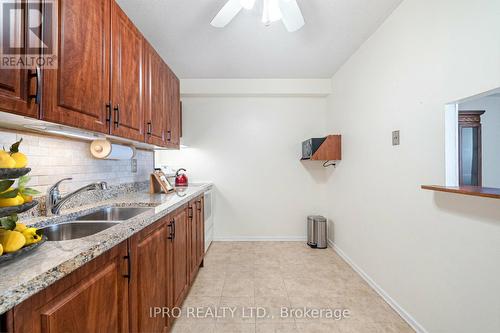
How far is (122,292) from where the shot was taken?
3.33 ft

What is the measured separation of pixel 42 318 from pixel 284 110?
3528mm

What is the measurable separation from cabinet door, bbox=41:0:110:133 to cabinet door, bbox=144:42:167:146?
1.68 ft

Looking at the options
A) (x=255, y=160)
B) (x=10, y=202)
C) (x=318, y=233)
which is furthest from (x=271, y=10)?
(x=318, y=233)

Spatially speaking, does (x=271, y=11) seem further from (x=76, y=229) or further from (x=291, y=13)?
(x=76, y=229)

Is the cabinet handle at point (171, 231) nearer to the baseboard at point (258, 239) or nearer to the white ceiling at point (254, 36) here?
the white ceiling at point (254, 36)

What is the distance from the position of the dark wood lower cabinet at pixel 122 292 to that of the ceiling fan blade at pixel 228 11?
1.57 metres

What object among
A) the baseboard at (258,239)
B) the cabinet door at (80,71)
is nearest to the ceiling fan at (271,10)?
the cabinet door at (80,71)

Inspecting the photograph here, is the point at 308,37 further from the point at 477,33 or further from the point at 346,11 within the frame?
the point at 477,33

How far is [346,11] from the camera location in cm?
196

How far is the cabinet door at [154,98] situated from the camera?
1.88 m

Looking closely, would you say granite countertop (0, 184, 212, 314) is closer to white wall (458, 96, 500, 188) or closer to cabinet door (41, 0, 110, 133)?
cabinet door (41, 0, 110, 133)

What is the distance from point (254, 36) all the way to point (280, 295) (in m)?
2.57

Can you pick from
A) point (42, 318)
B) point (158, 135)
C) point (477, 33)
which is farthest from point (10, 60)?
point (477, 33)

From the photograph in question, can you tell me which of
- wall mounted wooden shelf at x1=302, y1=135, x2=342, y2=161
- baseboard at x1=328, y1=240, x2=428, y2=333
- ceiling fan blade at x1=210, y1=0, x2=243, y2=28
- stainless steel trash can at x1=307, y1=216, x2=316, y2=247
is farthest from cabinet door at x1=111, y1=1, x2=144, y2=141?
stainless steel trash can at x1=307, y1=216, x2=316, y2=247
